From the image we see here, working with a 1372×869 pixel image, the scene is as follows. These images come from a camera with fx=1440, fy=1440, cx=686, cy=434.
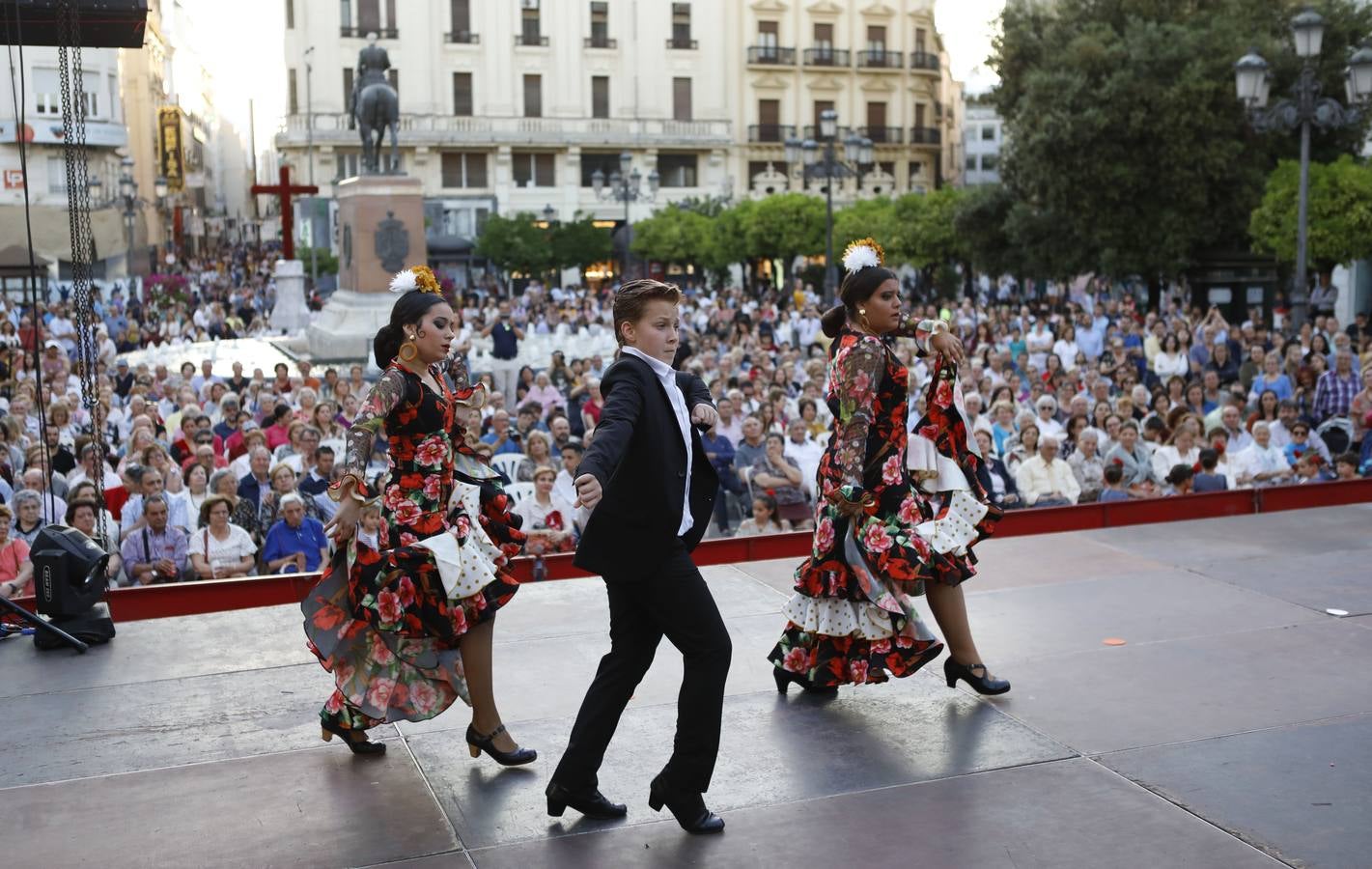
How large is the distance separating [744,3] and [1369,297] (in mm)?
37382

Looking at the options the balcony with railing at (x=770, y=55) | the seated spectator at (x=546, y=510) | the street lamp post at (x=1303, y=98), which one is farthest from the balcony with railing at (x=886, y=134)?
the seated spectator at (x=546, y=510)

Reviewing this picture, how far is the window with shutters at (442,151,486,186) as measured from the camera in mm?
56312

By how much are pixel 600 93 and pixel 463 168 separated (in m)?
6.51

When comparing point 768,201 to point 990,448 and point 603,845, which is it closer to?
point 990,448

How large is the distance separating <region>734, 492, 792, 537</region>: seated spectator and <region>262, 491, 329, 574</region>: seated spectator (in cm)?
284

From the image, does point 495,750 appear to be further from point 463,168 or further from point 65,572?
point 463,168

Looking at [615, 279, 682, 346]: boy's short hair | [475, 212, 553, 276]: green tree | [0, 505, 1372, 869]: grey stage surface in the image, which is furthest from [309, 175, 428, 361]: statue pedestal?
[475, 212, 553, 276]: green tree

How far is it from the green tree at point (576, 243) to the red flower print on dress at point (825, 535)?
145 feet

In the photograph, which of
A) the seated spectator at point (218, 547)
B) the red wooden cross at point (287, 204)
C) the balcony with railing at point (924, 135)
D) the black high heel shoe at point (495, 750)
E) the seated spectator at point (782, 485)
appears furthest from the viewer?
the balcony with railing at point (924, 135)

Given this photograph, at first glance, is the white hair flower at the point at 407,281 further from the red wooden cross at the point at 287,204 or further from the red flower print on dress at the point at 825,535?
the red wooden cross at the point at 287,204

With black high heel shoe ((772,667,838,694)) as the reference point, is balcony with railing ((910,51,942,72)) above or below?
above

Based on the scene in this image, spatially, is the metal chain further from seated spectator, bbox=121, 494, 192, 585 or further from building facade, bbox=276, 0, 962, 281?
building facade, bbox=276, 0, 962, 281

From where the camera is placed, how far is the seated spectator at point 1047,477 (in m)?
10.7

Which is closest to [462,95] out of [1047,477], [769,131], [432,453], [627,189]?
[769,131]
